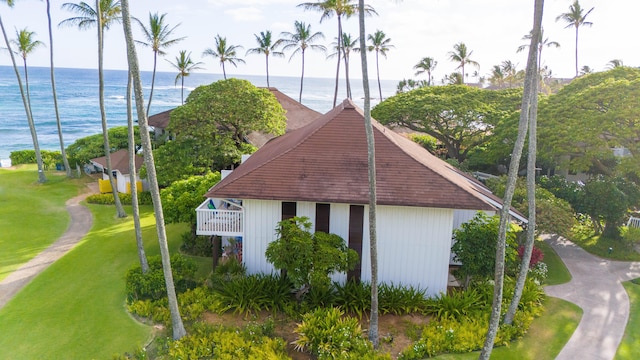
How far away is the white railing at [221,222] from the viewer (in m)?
16.5

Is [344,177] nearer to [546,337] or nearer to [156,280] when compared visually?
[156,280]

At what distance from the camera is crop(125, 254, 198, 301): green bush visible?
51.4ft

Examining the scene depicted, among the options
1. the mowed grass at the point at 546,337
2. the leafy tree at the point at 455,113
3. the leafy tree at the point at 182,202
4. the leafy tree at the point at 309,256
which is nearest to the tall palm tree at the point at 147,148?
the leafy tree at the point at 309,256

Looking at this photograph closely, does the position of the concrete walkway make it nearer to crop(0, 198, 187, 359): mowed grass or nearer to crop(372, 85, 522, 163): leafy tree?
crop(372, 85, 522, 163): leafy tree

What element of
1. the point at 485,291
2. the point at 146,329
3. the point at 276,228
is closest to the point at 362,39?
the point at 276,228

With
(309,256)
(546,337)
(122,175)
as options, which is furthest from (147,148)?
(122,175)

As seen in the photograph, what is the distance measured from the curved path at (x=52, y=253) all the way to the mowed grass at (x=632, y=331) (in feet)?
67.7

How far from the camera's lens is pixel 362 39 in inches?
443

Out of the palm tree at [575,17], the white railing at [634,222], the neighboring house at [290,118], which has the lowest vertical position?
the white railing at [634,222]

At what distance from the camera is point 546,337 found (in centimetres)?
1392

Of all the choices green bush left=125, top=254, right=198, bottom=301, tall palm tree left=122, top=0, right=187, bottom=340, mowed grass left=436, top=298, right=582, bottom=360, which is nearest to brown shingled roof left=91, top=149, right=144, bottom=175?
green bush left=125, top=254, right=198, bottom=301

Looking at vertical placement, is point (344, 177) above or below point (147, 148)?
below

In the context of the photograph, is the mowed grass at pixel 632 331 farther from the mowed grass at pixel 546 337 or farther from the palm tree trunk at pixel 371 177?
the palm tree trunk at pixel 371 177

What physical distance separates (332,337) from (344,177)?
5785 millimetres
